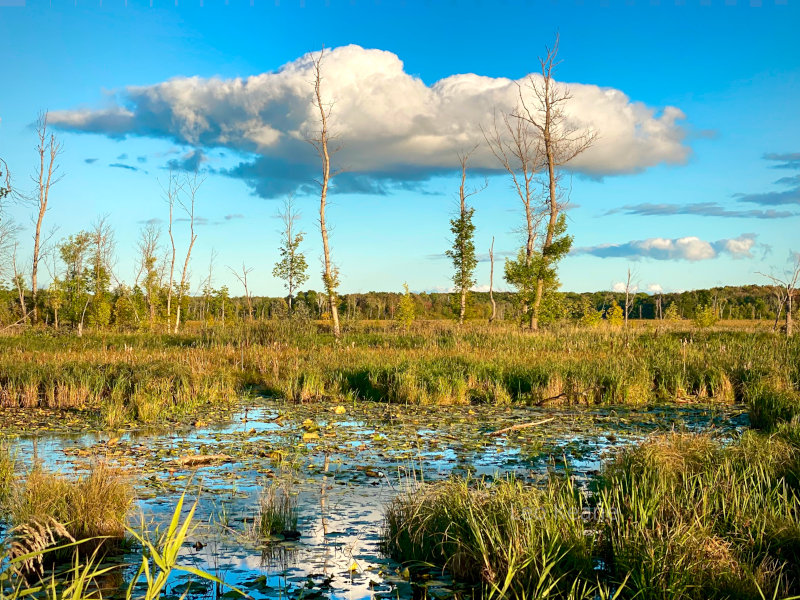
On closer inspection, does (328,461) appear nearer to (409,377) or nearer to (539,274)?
(409,377)

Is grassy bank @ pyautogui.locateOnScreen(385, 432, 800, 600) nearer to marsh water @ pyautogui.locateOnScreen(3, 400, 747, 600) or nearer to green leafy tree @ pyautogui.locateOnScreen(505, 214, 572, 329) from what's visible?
marsh water @ pyautogui.locateOnScreen(3, 400, 747, 600)

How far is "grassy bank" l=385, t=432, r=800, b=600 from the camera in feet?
12.1

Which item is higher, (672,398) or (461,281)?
(461,281)

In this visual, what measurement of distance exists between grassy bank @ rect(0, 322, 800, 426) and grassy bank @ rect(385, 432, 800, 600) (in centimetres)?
528

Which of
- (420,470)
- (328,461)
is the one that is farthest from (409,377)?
(420,470)

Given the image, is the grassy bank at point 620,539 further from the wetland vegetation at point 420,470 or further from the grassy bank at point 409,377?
the grassy bank at point 409,377

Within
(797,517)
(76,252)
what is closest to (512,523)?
(797,517)

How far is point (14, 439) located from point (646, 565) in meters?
8.50

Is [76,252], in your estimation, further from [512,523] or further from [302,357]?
[512,523]

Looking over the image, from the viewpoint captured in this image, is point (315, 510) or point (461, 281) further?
point (461, 281)

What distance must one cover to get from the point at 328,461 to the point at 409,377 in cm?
523

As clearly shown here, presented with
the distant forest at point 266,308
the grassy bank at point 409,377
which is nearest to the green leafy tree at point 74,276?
the distant forest at point 266,308

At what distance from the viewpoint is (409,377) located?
12492mm

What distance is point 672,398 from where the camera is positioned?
488 inches
